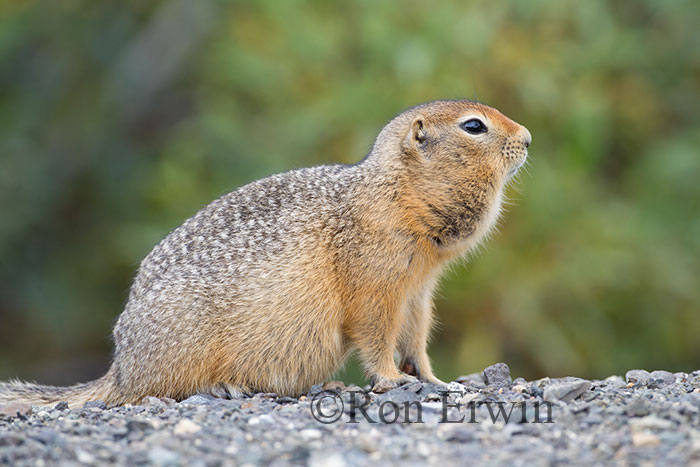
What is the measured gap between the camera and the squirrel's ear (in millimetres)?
6738

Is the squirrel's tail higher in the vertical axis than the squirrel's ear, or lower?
lower

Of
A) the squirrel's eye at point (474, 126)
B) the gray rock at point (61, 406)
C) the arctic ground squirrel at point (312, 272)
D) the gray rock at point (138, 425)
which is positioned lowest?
the gray rock at point (138, 425)

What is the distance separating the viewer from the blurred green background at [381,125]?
988cm

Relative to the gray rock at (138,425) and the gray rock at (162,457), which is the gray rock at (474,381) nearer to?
the gray rock at (138,425)

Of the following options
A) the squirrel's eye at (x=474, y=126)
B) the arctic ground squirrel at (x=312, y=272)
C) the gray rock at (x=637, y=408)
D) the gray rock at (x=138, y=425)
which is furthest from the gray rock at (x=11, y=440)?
the squirrel's eye at (x=474, y=126)

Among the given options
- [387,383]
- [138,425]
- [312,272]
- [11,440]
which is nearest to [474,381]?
[387,383]

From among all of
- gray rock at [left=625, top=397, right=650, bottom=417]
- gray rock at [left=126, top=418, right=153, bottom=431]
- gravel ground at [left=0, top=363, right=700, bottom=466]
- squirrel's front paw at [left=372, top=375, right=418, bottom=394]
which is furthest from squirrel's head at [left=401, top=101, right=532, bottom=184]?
gray rock at [left=126, top=418, right=153, bottom=431]

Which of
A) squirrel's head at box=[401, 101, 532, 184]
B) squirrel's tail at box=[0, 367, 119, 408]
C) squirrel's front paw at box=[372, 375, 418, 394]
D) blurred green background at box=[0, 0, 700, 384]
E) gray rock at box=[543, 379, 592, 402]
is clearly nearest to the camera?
Result: gray rock at box=[543, 379, 592, 402]

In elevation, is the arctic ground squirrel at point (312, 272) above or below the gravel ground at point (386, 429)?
above

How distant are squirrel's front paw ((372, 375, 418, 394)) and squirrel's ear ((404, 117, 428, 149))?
69.3 inches

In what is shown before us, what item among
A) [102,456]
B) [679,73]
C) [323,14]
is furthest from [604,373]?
[102,456]

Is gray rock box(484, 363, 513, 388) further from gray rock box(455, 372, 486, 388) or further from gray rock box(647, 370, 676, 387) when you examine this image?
gray rock box(647, 370, 676, 387)

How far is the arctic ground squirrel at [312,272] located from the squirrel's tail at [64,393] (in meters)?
0.01

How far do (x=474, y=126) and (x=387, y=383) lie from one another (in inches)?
81.8
